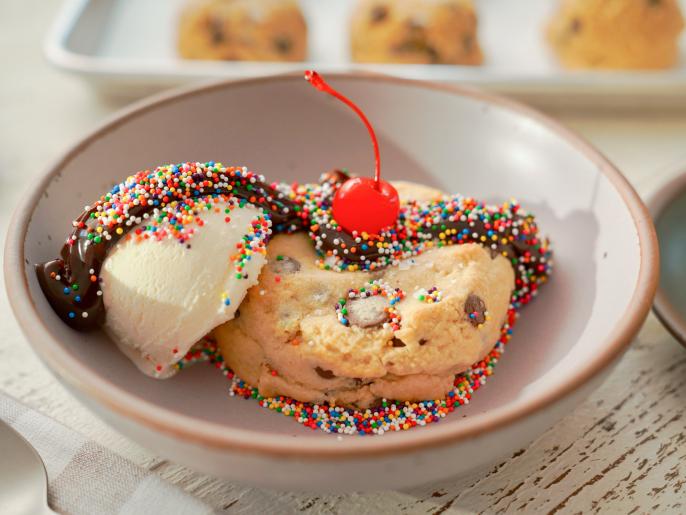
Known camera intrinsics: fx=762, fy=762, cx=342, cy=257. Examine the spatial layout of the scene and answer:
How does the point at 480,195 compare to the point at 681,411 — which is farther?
the point at 480,195

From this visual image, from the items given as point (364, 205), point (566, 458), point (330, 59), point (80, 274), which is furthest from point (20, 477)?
point (330, 59)

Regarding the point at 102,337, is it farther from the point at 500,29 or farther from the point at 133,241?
the point at 500,29

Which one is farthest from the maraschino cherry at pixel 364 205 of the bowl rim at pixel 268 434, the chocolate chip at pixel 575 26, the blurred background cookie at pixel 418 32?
the chocolate chip at pixel 575 26

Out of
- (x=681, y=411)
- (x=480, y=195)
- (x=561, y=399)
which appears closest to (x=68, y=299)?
(x=561, y=399)

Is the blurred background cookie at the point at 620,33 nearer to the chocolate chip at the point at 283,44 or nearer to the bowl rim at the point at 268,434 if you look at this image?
the chocolate chip at the point at 283,44

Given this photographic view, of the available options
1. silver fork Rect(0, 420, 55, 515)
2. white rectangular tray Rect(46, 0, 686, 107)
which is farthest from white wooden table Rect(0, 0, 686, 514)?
white rectangular tray Rect(46, 0, 686, 107)

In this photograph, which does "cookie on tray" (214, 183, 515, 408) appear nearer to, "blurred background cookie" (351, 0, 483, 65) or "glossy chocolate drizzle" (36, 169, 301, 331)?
"glossy chocolate drizzle" (36, 169, 301, 331)
